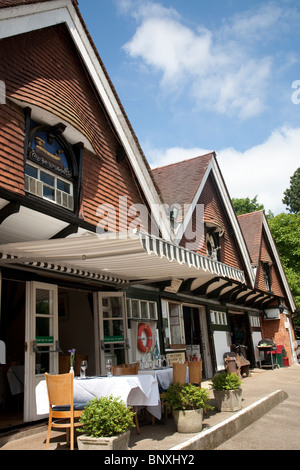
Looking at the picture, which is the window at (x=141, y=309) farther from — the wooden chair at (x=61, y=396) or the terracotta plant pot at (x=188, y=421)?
the wooden chair at (x=61, y=396)

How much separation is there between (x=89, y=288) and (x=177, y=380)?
2.84 meters

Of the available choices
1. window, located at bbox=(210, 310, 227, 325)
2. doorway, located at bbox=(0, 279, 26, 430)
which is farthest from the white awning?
window, located at bbox=(210, 310, 227, 325)

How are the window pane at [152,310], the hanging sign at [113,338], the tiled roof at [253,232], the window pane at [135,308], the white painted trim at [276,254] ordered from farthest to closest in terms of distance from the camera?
the white painted trim at [276,254], the tiled roof at [253,232], the window pane at [152,310], the window pane at [135,308], the hanging sign at [113,338]

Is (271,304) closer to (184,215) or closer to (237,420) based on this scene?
(184,215)

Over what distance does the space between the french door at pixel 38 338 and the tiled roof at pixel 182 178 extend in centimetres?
606

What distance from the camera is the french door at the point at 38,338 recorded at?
6.34 meters

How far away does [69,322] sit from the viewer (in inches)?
425

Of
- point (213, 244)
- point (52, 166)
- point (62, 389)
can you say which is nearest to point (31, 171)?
point (52, 166)

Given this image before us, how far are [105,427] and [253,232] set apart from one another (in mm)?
16362

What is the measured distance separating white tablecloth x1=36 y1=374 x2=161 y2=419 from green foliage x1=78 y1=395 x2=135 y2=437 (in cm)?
74

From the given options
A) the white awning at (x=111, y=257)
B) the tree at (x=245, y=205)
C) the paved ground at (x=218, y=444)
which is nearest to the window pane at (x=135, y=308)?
the white awning at (x=111, y=257)

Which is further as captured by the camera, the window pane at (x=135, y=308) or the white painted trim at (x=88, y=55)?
the window pane at (x=135, y=308)

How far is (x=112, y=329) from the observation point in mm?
8492
